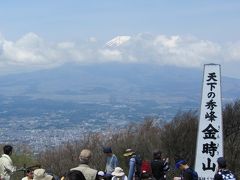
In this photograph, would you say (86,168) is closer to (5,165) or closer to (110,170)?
(5,165)

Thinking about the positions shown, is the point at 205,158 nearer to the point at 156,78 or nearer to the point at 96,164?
the point at 96,164

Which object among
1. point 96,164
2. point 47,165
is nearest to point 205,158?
point 96,164

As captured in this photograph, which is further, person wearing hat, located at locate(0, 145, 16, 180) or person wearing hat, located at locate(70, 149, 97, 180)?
person wearing hat, located at locate(0, 145, 16, 180)

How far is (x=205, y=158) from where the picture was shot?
1153cm

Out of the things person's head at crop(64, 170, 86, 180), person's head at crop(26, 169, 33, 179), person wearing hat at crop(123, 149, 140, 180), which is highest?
person's head at crop(64, 170, 86, 180)

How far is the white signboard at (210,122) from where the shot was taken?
37.8 ft

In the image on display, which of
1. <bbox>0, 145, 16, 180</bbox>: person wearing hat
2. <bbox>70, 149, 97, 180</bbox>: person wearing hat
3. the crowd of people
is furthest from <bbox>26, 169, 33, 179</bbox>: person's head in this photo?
<bbox>70, 149, 97, 180</bbox>: person wearing hat

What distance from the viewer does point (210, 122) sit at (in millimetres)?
11586

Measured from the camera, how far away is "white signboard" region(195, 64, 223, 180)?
11531mm

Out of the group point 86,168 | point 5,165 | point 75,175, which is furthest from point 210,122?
point 75,175

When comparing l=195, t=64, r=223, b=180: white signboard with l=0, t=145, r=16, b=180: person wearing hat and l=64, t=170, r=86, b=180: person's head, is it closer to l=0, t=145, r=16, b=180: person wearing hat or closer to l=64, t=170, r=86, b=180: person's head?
l=0, t=145, r=16, b=180: person wearing hat

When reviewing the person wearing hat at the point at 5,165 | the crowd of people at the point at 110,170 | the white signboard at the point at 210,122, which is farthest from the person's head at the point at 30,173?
the white signboard at the point at 210,122

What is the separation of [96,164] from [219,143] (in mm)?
7531

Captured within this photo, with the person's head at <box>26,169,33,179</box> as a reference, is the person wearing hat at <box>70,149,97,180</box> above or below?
above
